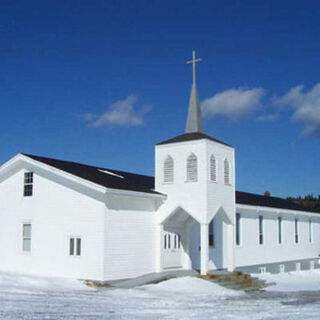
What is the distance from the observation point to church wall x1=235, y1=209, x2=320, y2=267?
31.2m

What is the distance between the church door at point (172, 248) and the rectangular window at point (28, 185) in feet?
21.8

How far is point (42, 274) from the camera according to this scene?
23.7 metres

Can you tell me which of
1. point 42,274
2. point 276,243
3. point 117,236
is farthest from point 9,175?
point 276,243

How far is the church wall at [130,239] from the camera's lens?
72.7 feet

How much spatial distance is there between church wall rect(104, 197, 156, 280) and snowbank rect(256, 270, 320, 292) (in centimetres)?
563

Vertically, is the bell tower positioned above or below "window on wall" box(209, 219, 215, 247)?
above

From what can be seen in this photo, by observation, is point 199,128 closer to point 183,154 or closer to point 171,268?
point 183,154

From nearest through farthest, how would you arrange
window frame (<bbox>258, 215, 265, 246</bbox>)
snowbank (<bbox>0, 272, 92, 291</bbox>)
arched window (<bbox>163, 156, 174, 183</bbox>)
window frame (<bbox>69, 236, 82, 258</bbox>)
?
1. snowbank (<bbox>0, 272, 92, 291</bbox>)
2. window frame (<bbox>69, 236, 82, 258</bbox>)
3. arched window (<bbox>163, 156, 174, 183</bbox>)
4. window frame (<bbox>258, 215, 265, 246</bbox>)

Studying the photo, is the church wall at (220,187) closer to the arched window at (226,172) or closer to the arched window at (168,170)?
the arched window at (226,172)

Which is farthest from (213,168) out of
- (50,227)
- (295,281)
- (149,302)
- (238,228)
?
(149,302)

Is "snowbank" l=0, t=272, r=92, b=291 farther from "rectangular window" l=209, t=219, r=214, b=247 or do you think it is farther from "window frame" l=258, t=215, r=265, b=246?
"window frame" l=258, t=215, r=265, b=246

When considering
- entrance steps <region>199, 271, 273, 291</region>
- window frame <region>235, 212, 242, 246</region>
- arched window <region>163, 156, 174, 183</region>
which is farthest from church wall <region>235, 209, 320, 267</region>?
arched window <region>163, 156, 174, 183</region>

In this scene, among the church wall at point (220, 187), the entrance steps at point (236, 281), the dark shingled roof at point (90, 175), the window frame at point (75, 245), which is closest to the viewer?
the dark shingled roof at point (90, 175)

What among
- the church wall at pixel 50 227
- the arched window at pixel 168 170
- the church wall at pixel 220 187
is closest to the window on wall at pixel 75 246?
the church wall at pixel 50 227
